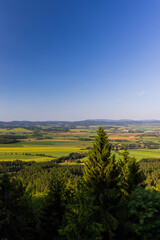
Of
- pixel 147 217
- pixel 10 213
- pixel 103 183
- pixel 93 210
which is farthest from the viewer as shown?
pixel 103 183

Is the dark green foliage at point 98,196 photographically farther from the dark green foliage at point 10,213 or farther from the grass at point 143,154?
the grass at point 143,154

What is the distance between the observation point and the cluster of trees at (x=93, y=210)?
475 inches

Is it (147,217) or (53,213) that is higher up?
(147,217)

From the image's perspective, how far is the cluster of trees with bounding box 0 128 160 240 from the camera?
12055 mm

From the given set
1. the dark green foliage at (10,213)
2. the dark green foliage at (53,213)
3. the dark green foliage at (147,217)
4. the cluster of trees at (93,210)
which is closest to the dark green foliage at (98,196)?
the cluster of trees at (93,210)

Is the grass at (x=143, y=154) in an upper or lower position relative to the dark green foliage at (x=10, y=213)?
lower

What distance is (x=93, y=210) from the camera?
14805 millimetres

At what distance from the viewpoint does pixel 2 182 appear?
13.4 m

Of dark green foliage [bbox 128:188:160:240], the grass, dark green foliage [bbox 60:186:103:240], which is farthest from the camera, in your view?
the grass

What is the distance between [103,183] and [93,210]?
2921mm

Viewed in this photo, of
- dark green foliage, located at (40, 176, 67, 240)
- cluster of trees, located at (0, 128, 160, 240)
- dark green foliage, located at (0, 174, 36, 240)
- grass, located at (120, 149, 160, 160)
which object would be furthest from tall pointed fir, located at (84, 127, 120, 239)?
grass, located at (120, 149, 160, 160)

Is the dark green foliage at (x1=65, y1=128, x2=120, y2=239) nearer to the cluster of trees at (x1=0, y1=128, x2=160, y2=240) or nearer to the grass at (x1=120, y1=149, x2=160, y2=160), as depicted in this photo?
the cluster of trees at (x1=0, y1=128, x2=160, y2=240)

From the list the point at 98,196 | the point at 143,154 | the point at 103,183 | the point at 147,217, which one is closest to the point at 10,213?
the point at 98,196

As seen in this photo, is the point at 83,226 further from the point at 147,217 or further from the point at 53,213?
the point at 53,213
